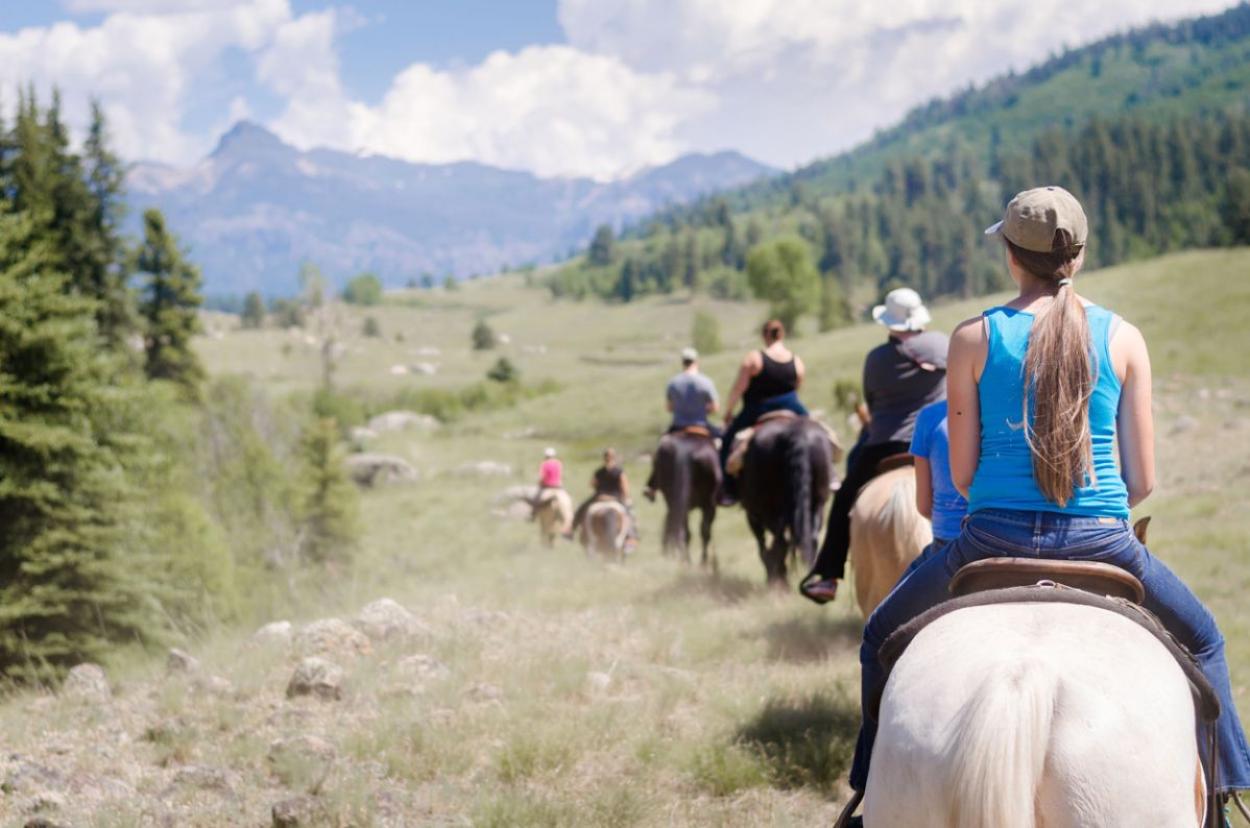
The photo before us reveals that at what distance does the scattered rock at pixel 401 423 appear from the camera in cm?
7069

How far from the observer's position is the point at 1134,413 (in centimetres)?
369

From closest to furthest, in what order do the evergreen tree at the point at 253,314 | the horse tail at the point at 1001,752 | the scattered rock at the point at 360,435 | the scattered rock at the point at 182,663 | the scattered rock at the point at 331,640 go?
the horse tail at the point at 1001,752
the scattered rock at the point at 182,663
the scattered rock at the point at 331,640
the scattered rock at the point at 360,435
the evergreen tree at the point at 253,314

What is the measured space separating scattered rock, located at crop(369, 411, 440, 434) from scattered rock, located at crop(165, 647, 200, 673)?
200 feet

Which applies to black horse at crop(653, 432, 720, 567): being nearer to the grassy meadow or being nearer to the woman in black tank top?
the grassy meadow

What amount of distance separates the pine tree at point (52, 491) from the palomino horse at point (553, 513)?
1196 centimetres

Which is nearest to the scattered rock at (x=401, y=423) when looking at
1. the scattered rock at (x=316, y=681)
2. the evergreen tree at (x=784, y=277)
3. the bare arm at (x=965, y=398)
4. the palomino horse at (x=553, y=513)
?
the palomino horse at (x=553, y=513)

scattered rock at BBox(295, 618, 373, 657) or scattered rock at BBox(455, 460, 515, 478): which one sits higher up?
scattered rock at BBox(295, 618, 373, 657)

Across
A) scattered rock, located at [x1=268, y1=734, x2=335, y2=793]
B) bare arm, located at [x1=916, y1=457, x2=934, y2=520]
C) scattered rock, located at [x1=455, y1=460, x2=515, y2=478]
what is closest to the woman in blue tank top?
bare arm, located at [x1=916, y1=457, x2=934, y2=520]

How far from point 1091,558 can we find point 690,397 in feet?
35.8

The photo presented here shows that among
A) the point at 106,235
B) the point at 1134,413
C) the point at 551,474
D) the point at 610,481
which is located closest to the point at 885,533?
the point at 1134,413

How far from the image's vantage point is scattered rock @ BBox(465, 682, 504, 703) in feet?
24.5

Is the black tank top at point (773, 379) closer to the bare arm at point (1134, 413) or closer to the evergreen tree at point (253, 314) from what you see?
the bare arm at point (1134, 413)

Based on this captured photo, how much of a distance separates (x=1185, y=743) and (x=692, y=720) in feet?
14.5

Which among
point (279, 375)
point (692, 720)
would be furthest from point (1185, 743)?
point (279, 375)
